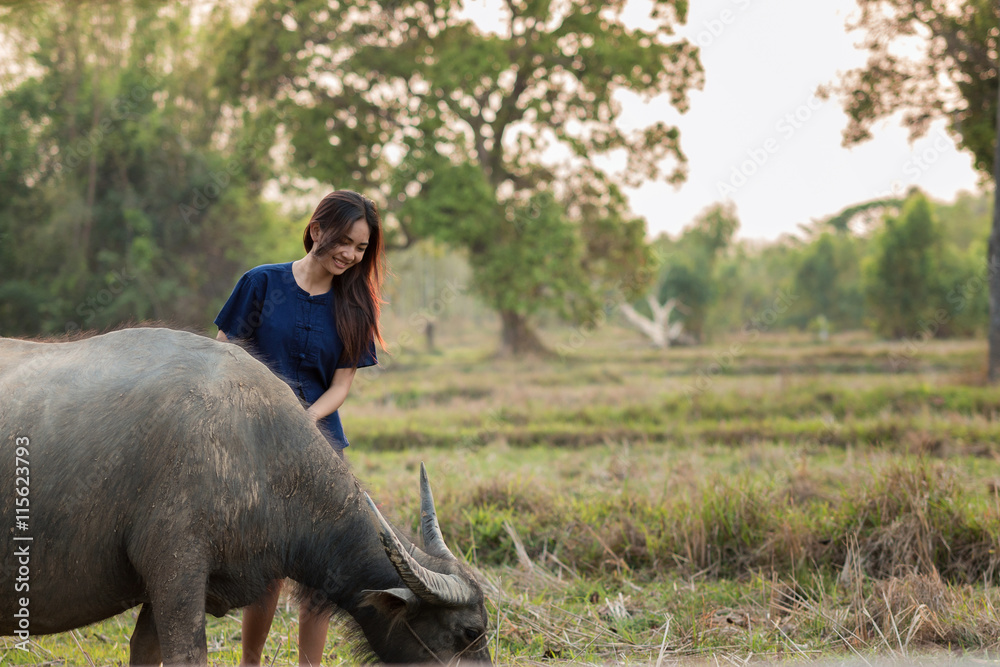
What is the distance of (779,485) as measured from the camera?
477cm

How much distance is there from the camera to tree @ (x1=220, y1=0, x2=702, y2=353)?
1712cm

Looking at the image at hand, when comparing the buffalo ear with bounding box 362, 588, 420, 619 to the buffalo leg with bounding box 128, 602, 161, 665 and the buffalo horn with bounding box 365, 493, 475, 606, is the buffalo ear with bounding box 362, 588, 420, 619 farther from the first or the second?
the buffalo leg with bounding box 128, 602, 161, 665

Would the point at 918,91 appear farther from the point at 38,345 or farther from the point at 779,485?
the point at 38,345

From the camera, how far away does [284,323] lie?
277 cm

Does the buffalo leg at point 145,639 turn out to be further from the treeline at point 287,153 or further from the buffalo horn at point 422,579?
the treeline at point 287,153

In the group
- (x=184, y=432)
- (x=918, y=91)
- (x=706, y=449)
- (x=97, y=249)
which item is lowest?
(x=706, y=449)

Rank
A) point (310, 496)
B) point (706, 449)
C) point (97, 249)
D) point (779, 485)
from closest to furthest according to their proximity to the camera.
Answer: point (310, 496), point (779, 485), point (706, 449), point (97, 249)

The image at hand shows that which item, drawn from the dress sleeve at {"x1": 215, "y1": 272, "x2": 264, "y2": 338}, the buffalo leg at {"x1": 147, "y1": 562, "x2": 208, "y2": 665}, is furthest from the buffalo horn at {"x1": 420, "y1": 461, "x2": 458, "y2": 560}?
the dress sleeve at {"x1": 215, "y1": 272, "x2": 264, "y2": 338}

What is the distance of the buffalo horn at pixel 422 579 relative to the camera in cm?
210

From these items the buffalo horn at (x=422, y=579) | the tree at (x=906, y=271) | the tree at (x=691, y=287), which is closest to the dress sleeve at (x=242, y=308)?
the buffalo horn at (x=422, y=579)

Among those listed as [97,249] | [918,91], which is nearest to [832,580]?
[918,91]

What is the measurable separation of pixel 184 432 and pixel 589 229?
1858cm

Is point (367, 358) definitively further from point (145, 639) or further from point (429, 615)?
point (145, 639)

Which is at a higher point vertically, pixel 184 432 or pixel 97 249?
pixel 97 249
